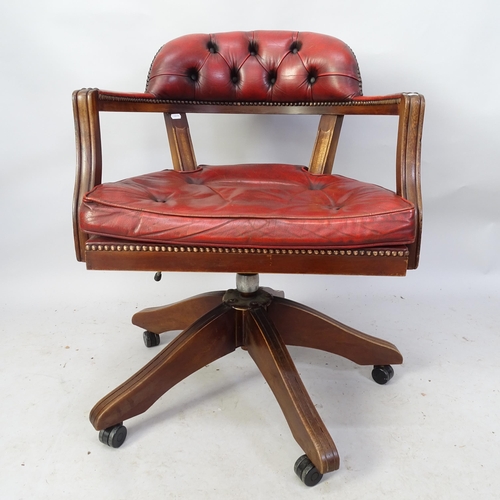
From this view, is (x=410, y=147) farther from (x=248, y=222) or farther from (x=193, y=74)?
(x=193, y=74)

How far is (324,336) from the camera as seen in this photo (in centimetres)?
130

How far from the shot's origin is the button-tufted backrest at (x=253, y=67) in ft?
4.49

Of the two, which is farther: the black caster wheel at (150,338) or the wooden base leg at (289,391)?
the black caster wheel at (150,338)

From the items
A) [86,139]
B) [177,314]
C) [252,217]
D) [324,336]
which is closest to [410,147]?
[252,217]

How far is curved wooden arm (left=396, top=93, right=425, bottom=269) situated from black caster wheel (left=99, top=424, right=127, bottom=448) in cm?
68

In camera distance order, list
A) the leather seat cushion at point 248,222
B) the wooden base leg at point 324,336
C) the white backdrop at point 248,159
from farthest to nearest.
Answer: the white backdrop at point 248,159, the wooden base leg at point 324,336, the leather seat cushion at point 248,222

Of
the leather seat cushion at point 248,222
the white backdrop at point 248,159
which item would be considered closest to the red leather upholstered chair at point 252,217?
the leather seat cushion at point 248,222

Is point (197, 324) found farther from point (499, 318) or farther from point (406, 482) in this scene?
point (499, 318)

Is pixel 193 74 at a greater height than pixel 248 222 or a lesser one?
greater

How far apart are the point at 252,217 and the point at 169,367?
418mm

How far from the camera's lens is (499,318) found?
5.45 feet

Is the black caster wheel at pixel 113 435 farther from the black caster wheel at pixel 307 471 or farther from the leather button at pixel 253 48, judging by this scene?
the leather button at pixel 253 48

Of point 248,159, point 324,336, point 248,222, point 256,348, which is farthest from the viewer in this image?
point 248,159

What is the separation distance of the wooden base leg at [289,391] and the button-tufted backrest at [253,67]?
2.04 ft
